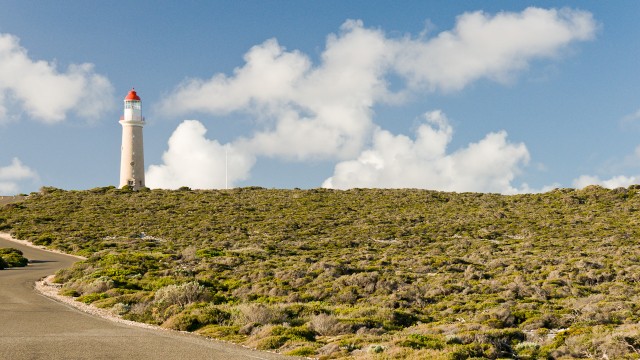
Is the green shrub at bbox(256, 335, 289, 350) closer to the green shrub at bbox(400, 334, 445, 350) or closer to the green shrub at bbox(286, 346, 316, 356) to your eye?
the green shrub at bbox(286, 346, 316, 356)

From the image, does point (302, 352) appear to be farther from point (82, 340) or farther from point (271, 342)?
point (82, 340)

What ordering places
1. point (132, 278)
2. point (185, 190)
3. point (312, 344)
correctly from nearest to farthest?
point (312, 344)
point (132, 278)
point (185, 190)

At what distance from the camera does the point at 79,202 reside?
250 feet

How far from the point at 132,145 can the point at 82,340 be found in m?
65.5

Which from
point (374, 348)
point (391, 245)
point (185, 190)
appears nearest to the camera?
point (374, 348)

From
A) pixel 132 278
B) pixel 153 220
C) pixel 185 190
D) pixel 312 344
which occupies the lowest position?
pixel 312 344

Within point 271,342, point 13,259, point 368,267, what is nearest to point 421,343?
point 271,342

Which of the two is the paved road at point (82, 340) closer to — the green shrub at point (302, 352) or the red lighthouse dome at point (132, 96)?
the green shrub at point (302, 352)

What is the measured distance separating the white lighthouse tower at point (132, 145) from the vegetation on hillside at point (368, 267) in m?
3.16

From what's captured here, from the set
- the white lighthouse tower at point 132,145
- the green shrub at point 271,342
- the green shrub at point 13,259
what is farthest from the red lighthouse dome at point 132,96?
the green shrub at point 271,342

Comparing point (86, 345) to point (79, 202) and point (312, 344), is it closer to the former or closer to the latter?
point (312, 344)

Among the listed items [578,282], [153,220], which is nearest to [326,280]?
[578,282]

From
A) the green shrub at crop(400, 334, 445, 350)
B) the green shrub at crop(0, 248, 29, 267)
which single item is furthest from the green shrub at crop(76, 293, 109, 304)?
the green shrub at crop(0, 248, 29, 267)

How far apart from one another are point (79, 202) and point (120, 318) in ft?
197
